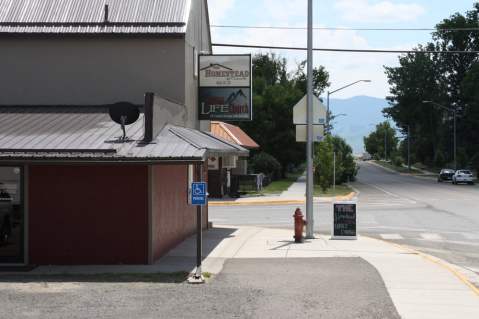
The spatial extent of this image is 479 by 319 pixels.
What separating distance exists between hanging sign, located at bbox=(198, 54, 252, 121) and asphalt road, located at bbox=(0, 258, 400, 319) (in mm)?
8028

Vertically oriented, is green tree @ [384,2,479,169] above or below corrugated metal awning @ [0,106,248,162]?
above

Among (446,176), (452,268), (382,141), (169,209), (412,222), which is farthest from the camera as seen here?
(382,141)

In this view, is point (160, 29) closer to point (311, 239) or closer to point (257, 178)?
point (311, 239)

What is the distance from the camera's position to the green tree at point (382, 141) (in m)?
155

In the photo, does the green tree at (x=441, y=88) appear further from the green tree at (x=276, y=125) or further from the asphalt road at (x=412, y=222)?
the asphalt road at (x=412, y=222)

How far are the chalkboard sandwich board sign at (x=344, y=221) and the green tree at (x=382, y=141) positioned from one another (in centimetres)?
13053

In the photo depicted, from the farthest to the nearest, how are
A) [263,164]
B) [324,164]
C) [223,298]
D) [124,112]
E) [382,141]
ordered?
[382,141]
[263,164]
[324,164]
[124,112]
[223,298]

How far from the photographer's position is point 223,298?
33.8ft

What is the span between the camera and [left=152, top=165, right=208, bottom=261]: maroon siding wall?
559 inches

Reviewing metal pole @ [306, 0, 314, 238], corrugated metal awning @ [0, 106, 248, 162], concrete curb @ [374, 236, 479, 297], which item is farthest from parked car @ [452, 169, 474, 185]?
corrugated metal awning @ [0, 106, 248, 162]

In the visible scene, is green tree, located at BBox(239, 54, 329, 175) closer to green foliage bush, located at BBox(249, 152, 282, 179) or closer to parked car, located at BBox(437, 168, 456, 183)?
green foliage bush, located at BBox(249, 152, 282, 179)

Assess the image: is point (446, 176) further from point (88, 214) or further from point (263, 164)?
point (88, 214)

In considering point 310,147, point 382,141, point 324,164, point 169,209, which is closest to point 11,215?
point 169,209

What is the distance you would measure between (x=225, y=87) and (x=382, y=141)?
14425 centimetres
